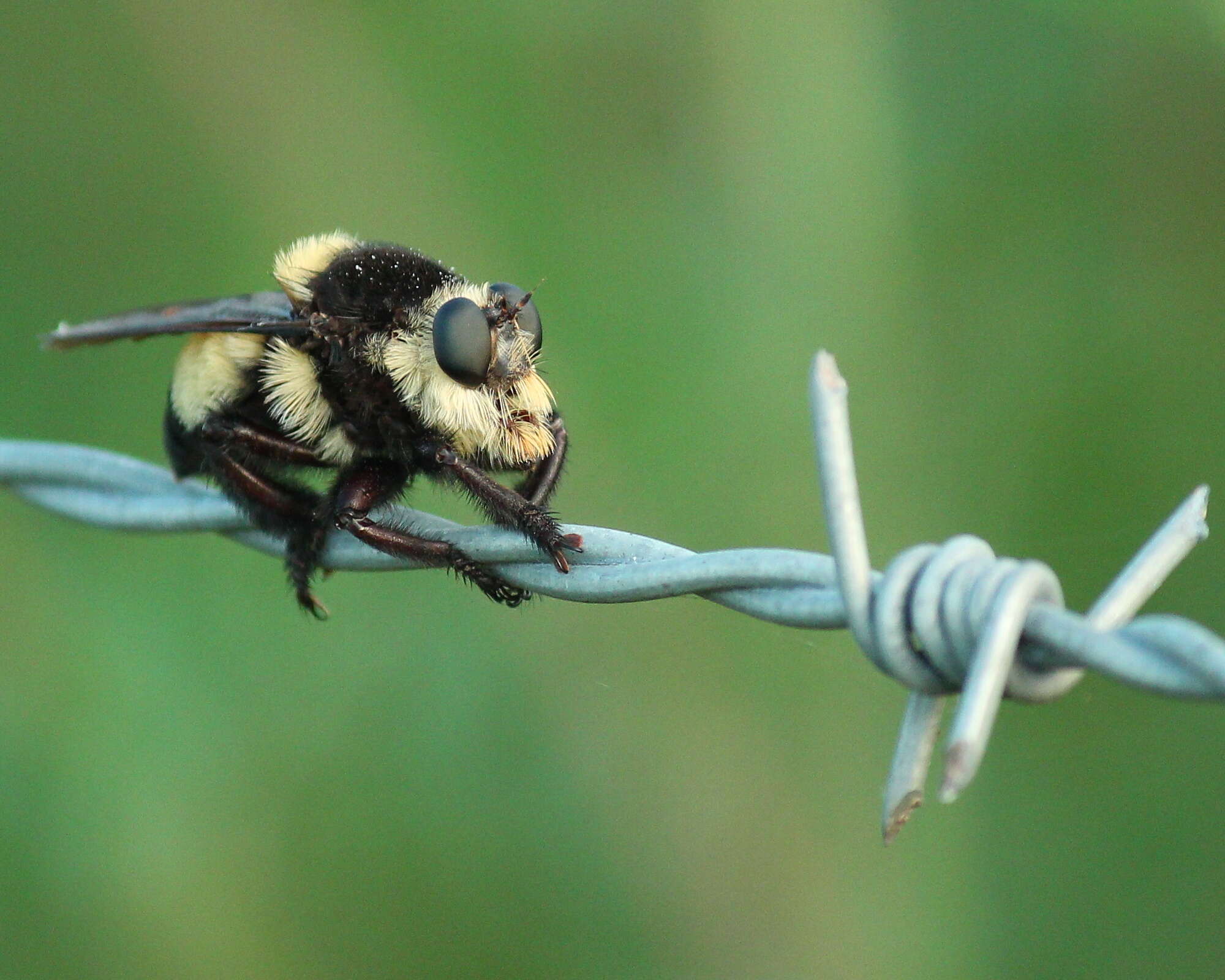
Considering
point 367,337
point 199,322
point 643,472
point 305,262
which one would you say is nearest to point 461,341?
point 367,337

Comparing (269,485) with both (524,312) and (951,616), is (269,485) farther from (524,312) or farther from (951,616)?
(951,616)

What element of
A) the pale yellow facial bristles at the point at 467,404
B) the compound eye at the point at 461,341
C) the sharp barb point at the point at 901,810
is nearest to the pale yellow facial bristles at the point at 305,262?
the pale yellow facial bristles at the point at 467,404

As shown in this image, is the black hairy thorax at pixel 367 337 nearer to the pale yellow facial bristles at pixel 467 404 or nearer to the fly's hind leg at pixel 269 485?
the pale yellow facial bristles at pixel 467 404

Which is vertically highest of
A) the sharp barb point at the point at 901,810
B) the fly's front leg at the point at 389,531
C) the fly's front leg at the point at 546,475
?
the fly's front leg at the point at 546,475

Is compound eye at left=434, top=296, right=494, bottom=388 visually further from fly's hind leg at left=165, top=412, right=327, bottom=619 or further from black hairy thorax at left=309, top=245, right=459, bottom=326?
fly's hind leg at left=165, top=412, right=327, bottom=619

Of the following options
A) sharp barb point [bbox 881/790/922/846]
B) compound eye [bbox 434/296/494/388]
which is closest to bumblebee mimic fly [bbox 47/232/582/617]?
compound eye [bbox 434/296/494/388]

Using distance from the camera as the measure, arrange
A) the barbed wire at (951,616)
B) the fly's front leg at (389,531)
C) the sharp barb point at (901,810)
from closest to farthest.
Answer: the barbed wire at (951,616) → the sharp barb point at (901,810) → the fly's front leg at (389,531)
